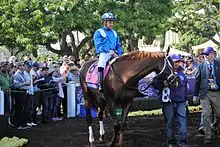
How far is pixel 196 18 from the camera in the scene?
3772 cm

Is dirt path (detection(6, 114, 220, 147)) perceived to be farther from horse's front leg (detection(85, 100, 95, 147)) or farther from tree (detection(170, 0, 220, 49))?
tree (detection(170, 0, 220, 49))

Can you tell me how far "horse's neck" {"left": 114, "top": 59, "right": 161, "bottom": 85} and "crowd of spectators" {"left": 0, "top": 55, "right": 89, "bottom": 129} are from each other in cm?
509

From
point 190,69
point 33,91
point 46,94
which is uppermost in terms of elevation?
point 190,69

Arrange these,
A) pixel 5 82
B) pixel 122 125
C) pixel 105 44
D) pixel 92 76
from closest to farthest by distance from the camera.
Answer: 1. pixel 122 125
2. pixel 105 44
3. pixel 92 76
4. pixel 5 82

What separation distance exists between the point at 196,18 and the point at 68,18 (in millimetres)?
15752

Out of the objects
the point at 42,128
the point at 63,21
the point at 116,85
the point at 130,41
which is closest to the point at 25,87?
the point at 42,128

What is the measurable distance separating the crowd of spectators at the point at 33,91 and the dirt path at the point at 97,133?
0.65 metres

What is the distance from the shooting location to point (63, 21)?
25672 millimetres

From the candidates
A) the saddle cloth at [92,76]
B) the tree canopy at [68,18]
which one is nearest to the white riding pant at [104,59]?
the saddle cloth at [92,76]

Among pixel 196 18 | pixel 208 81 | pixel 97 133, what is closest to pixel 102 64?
pixel 208 81

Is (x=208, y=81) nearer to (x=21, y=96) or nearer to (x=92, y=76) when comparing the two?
(x=92, y=76)

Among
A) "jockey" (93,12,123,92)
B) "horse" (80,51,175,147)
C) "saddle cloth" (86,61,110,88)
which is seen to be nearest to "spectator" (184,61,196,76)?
"saddle cloth" (86,61,110,88)

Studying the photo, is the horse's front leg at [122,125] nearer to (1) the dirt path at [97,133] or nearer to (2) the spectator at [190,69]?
(1) the dirt path at [97,133]

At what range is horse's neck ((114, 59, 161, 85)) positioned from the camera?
8.24 meters
